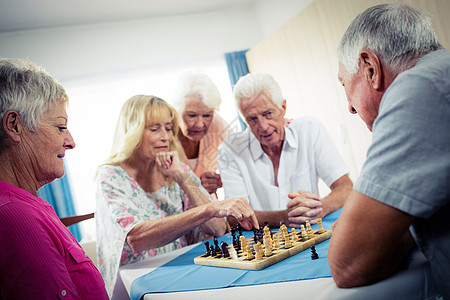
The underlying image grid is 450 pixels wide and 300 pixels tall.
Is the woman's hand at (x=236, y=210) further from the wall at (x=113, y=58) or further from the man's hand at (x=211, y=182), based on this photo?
the wall at (x=113, y=58)

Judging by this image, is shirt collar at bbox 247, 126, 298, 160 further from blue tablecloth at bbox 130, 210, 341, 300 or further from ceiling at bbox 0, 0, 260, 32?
ceiling at bbox 0, 0, 260, 32

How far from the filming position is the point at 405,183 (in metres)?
0.87

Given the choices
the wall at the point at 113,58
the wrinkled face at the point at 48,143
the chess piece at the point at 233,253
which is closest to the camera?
the wrinkled face at the point at 48,143

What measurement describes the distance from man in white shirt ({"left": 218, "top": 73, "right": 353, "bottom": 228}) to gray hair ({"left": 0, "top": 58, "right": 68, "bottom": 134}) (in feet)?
5.10

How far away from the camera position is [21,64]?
4.49ft

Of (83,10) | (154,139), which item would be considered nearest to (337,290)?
(154,139)

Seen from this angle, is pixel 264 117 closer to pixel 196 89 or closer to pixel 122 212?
pixel 196 89

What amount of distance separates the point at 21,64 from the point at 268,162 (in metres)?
1.87

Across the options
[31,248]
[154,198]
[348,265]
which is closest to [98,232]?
[154,198]

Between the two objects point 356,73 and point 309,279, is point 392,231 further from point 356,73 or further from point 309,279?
point 356,73

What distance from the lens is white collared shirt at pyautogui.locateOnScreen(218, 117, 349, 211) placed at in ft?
9.00

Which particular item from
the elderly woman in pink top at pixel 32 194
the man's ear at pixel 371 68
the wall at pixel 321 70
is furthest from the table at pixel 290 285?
the wall at pixel 321 70

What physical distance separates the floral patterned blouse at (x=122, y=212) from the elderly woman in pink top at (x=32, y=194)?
22.1 inches

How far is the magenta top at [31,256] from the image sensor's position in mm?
1031
